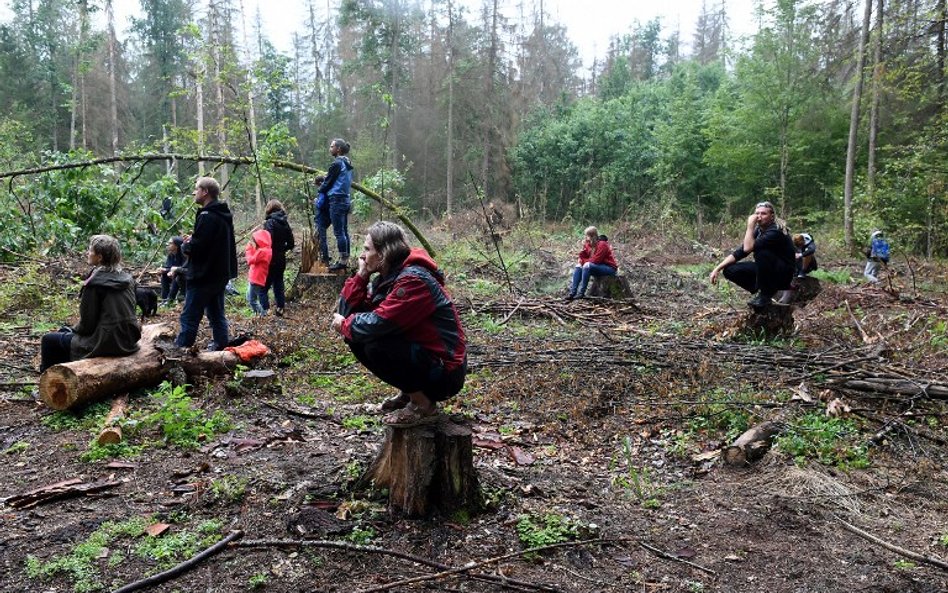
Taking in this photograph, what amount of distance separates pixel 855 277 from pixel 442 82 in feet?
63.0

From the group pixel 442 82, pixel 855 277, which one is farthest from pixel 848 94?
pixel 442 82

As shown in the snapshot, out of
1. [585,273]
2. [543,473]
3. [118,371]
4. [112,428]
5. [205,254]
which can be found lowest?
[543,473]

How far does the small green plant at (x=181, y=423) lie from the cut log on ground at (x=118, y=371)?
0.69m

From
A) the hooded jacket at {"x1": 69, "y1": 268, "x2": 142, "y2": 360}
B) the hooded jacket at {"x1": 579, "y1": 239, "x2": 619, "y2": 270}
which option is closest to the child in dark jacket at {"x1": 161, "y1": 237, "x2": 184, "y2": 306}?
the hooded jacket at {"x1": 69, "y1": 268, "x2": 142, "y2": 360}

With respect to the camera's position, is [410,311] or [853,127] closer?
[410,311]

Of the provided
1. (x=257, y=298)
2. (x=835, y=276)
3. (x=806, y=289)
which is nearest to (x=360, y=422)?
(x=257, y=298)

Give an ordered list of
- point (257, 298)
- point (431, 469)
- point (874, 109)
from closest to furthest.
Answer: point (431, 469)
point (257, 298)
point (874, 109)

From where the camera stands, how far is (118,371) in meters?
5.20

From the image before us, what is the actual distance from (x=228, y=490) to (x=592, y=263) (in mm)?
8437

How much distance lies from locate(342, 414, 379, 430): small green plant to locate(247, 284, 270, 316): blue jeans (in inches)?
172

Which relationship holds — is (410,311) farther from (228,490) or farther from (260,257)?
(260,257)

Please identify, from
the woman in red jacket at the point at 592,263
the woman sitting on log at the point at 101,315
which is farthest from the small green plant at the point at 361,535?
the woman in red jacket at the point at 592,263

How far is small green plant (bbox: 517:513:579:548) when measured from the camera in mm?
3275

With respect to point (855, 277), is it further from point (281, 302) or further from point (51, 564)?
point (51, 564)
